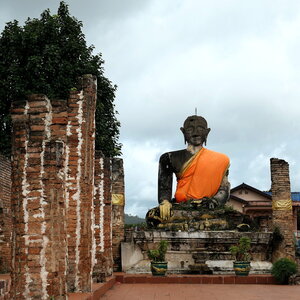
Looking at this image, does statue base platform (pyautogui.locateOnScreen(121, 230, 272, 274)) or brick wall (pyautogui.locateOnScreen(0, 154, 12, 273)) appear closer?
statue base platform (pyautogui.locateOnScreen(121, 230, 272, 274))

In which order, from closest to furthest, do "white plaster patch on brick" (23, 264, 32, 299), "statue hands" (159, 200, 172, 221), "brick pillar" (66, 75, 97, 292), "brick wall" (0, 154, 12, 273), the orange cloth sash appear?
"white plaster patch on brick" (23, 264, 32, 299) < "brick pillar" (66, 75, 97, 292) < "statue hands" (159, 200, 172, 221) < "brick wall" (0, 154, 12, 273) < the orange cloth sash

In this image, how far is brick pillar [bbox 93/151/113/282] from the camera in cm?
1164

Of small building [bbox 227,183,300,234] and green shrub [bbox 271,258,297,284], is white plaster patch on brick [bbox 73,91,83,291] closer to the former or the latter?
green shrub [bbox 271,258,297,284]

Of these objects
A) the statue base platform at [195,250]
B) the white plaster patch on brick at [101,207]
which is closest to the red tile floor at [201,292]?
the white plaster patch on brick at [101,207]

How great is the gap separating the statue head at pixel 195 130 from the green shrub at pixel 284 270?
22.7 ft

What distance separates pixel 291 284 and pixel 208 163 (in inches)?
253

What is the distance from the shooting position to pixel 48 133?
22.5 ft

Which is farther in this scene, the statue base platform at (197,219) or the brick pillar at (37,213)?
the statue base platform at (197,219)

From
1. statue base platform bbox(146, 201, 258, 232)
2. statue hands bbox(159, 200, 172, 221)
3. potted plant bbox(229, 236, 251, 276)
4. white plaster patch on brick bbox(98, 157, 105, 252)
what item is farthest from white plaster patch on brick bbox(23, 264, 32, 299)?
statue hands bbox(159, 200, 172, 221)

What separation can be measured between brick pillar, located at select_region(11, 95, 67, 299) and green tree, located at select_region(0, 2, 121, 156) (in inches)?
543

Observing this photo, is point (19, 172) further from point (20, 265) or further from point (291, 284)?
point (291, 284)

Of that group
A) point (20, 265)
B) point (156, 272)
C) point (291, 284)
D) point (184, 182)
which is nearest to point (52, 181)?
point (20, 265)

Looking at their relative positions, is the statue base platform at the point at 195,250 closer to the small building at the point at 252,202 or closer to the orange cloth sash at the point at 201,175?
the orange cloth sash at the point at 201,175

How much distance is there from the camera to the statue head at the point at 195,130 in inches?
707
